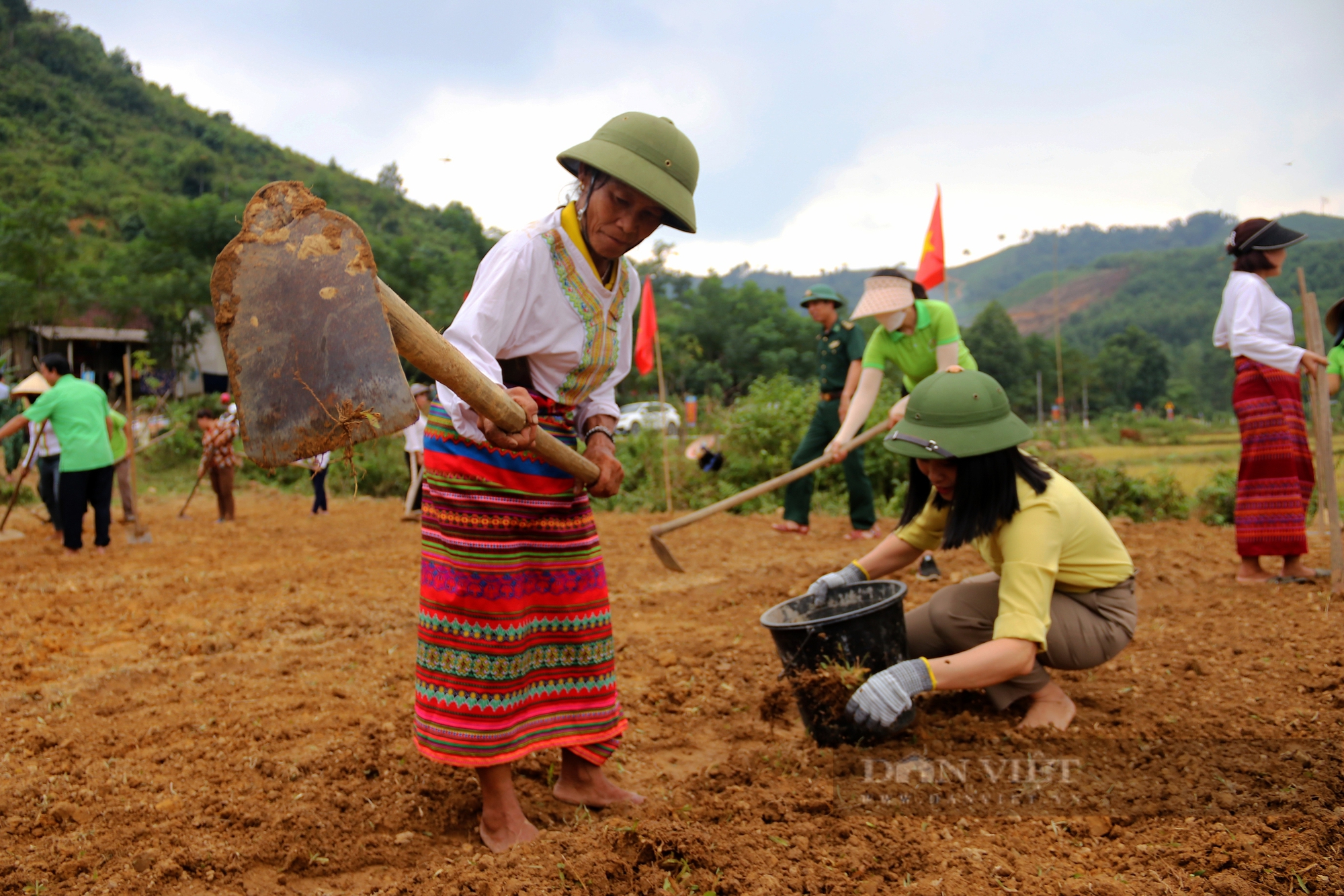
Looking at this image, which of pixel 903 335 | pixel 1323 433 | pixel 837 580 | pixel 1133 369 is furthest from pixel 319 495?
pixel 1133 369

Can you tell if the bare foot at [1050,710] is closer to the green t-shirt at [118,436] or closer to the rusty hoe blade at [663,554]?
the rusty hoe blade at [663,554]

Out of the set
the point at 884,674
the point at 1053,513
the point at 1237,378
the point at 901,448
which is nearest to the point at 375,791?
the point at 884,674

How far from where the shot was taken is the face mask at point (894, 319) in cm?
430

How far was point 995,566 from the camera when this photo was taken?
2588mm

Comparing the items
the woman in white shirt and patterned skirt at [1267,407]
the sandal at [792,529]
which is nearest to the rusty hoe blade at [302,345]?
the woman in white shirt and patterned skirt at [1267,407]

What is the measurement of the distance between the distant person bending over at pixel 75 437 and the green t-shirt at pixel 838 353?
17.7 ft

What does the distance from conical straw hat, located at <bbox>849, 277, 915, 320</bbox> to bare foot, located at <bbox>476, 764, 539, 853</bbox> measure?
9.59ft

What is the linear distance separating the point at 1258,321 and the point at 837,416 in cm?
280

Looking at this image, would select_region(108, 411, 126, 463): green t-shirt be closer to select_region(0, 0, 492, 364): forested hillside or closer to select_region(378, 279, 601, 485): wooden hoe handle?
select_region(0, 0, 492, 364): forested hillside

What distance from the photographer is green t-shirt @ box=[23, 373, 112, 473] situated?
21.0ft

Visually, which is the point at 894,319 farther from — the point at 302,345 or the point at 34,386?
the point at 34,386

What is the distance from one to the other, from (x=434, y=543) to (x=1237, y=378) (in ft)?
13.3

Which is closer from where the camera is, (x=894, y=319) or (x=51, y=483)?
(x=894, y=319)

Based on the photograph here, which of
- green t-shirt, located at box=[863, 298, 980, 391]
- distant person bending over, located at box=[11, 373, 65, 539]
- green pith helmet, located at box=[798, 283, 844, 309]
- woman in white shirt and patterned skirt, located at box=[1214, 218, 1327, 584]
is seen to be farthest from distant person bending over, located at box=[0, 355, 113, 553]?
woman in white shirt and patterned skirt, located at box=[1214, 218, 1327, 584]
